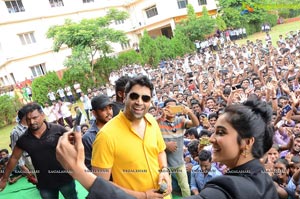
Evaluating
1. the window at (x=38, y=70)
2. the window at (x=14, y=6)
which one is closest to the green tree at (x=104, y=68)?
the window at (x=38, y=70)

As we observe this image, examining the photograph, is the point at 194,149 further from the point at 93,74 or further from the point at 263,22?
the point at 263,22

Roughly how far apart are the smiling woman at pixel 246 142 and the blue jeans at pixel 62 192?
210cm

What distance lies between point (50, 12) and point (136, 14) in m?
8.97

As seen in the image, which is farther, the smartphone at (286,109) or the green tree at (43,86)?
the green tree at (43,86)

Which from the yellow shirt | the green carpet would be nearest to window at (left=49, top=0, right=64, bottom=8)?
the green carpet

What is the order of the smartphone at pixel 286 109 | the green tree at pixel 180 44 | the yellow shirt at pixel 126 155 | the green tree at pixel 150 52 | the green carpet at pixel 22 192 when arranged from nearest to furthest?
the yellow shirt at pixel 126 155 < the green carpet at pixel 22 192 < the smartphone at pixel 286 109 < the green tree at pixel 150 52 < the green tree at pixel 180 44

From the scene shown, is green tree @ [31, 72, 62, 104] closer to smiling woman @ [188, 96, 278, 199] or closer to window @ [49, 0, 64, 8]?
window @ [49, 0, 64, 8]

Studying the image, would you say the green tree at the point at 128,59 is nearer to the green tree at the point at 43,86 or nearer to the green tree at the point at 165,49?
the green tree at the point at 165,49

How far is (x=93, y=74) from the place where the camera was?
18500 mm

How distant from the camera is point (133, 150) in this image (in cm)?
193

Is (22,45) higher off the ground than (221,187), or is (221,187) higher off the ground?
(22,45)

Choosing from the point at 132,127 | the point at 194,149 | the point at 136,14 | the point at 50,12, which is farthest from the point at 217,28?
the point at 132,127

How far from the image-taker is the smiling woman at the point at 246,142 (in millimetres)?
1158

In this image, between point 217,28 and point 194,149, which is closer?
point 194,149
